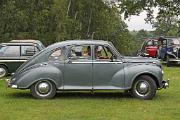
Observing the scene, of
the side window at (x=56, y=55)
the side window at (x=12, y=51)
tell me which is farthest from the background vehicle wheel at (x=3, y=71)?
the side window at (x=56, y=55)

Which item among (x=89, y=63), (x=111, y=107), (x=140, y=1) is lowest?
(x=111, y=107)

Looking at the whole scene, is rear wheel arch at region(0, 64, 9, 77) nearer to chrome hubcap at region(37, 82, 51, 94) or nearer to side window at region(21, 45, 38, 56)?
side window at region(21, 45, 38, 56)

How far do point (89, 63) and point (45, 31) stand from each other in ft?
182

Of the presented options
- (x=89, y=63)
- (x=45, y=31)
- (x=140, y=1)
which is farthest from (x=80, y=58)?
(x=45, y=31)

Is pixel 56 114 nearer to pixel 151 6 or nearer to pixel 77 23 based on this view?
pixel 151 6

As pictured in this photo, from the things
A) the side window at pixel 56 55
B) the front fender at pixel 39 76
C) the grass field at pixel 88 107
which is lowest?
the grass field at pixel 88 107

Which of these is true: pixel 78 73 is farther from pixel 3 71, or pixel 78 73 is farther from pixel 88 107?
pixel 3 71

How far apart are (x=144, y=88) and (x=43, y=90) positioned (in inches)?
113

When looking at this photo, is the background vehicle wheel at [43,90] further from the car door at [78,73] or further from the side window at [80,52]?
the side window at [80,52]

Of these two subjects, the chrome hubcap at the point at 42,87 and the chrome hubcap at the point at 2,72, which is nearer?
the chrome hubcap at the point at 42,87

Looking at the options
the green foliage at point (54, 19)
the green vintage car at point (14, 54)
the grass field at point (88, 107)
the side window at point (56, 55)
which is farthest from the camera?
the green foliage at point (54, 19)

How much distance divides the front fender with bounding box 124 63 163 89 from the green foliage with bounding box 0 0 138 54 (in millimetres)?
46097

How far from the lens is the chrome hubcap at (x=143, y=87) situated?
1474cm

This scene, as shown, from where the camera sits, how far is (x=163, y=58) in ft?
107
